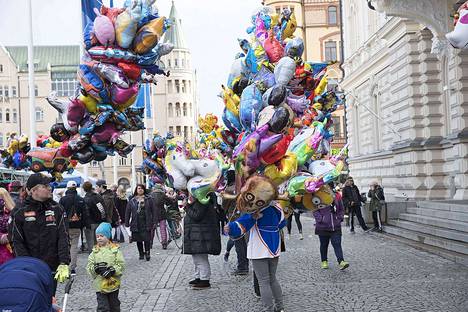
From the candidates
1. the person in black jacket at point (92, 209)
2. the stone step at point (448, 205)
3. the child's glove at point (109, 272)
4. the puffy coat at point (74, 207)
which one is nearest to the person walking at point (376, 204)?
the stone step at point (448, 205)

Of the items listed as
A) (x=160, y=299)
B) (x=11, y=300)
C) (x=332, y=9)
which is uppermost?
(x=332, y=9)

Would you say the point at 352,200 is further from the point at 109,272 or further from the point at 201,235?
the point at 109,272

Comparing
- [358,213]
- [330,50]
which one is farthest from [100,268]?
[330,50]

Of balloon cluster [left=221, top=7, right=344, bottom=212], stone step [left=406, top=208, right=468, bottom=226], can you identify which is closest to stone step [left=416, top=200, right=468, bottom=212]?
stone step [left=406, top=208, right=468, bottom=226]

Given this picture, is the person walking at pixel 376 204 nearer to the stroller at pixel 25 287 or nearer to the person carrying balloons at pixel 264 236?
the person carrying balloons at pixel 264 236

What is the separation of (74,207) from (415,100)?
12962 mm

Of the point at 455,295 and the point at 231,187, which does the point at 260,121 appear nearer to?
the point at 231,187

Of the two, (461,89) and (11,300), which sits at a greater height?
(461,89)

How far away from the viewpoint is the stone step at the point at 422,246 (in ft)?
41.6

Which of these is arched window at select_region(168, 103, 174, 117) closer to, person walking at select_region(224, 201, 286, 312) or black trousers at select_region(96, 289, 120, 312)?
person walking at select_region(224, 201, 286, 312)

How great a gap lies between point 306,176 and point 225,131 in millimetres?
4744

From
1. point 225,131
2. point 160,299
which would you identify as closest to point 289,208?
point 160,299

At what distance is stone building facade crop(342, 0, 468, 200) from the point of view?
18797 mm

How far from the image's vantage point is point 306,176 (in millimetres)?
8336
